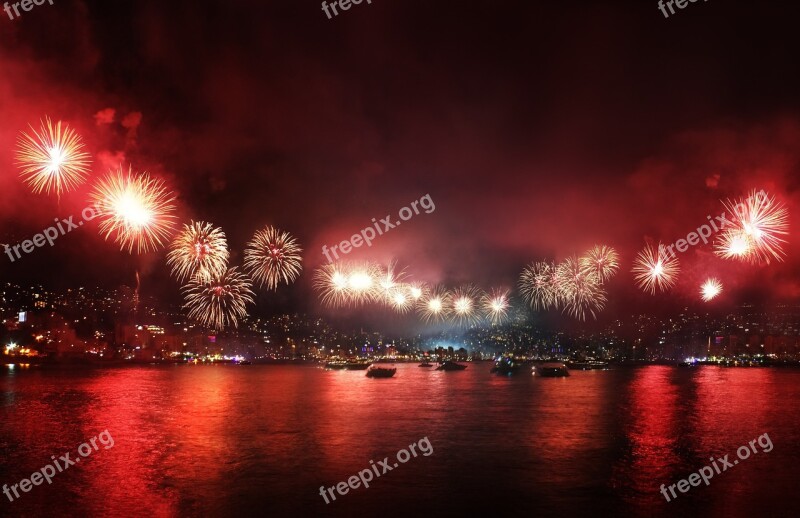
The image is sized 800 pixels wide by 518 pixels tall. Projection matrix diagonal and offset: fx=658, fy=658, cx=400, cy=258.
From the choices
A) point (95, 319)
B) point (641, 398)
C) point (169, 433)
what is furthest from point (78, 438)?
point (95, 319)

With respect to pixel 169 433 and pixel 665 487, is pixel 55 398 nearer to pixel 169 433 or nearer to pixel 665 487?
pixel 169 433

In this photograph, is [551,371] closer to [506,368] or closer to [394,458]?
[506,368]

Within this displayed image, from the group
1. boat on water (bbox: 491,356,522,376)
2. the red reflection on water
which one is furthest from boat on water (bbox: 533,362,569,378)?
the red reflection on water

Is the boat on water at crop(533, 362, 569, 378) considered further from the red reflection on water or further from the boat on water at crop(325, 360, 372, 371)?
the red reflection on water

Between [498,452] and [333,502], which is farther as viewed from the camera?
[498,452]

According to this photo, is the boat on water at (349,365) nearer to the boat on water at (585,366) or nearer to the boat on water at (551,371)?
the boat on water at (551,371)

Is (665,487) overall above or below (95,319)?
below

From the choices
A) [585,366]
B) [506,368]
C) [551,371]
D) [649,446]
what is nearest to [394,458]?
[649,446]

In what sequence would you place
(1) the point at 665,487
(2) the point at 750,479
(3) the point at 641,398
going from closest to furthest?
1. (1) the point at 665,487
2. (2) the point at 750,479
3. (3) the point at 641,398

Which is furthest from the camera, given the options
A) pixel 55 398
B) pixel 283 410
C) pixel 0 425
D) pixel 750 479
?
pixel 55 398
